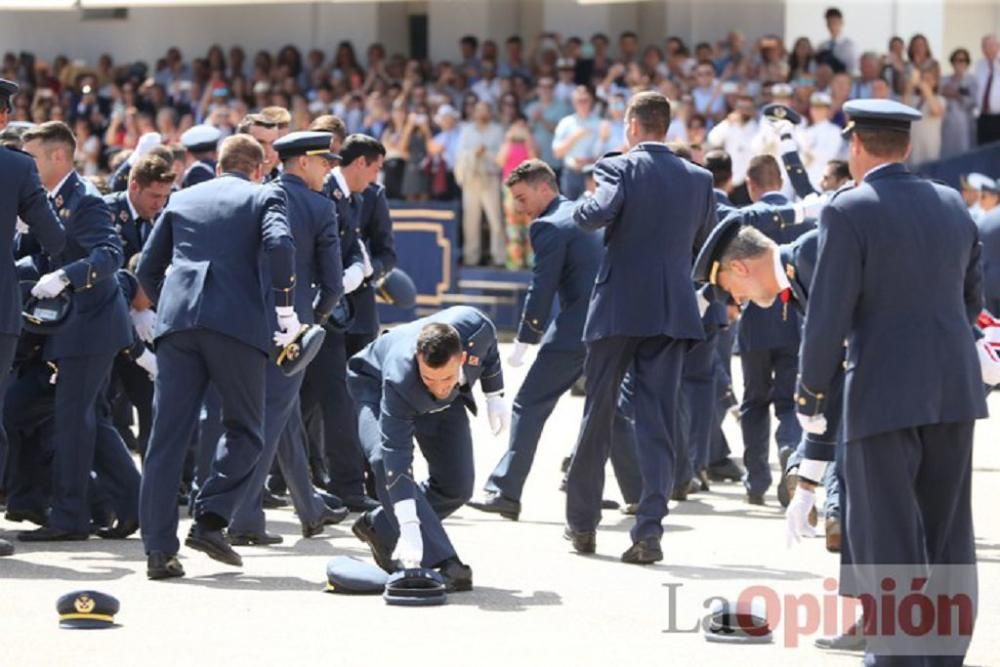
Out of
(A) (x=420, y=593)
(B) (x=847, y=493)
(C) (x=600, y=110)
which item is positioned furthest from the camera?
(C) (x=600, y=110)

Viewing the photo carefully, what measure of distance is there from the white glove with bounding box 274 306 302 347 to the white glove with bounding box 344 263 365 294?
160 centimetres

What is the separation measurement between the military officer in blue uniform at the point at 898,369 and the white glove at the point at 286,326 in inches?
109

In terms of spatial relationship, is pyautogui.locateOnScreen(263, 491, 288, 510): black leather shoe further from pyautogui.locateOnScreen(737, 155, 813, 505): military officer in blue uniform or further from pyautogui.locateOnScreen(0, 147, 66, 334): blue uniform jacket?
pyautogui.locateOnScreen(737, 155, 813, 505): military officer in blue uniform

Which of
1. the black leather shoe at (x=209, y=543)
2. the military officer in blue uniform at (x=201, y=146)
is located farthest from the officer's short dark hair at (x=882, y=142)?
the military officer in blue uniform at (x=201, y=146)

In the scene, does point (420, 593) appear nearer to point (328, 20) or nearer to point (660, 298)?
point (660, 298)

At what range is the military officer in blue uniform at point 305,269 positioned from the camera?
951cm

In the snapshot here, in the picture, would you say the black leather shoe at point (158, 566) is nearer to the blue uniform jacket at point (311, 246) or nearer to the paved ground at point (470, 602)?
the paved ground at point (470, 602)

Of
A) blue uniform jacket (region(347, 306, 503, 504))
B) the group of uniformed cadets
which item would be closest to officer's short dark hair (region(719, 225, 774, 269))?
the group of uniformed cadets

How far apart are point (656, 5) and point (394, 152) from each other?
199 inches

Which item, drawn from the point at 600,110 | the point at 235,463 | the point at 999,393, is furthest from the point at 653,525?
the point at 600,110

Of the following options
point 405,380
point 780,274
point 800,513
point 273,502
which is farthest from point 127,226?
point 800,513

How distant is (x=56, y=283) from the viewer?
9312 millimetres

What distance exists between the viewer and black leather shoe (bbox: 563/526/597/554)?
9438mm

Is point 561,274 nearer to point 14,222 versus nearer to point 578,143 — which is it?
point 14,222
